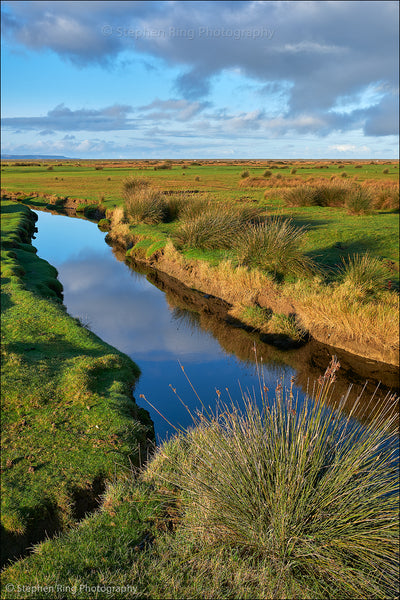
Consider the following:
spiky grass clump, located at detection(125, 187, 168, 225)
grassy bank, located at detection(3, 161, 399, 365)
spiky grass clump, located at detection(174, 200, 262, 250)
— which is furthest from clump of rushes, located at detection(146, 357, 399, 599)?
spiky grass clump, located at detection(125, 187, 168, 225)

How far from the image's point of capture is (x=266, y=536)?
4438mm

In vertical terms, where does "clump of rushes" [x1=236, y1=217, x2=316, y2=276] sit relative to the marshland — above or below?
above

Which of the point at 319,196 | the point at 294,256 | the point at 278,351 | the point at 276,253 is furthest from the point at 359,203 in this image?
the point at 278,351

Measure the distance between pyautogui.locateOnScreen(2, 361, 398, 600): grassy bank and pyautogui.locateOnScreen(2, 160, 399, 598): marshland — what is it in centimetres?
3

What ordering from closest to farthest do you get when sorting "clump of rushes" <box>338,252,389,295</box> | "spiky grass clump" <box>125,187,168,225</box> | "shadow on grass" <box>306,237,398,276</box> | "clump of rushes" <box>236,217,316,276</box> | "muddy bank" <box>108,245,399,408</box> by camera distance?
"muddy bank" <box>108,245,399,408</box>, "clump of rushes" <box>338,252,389,295</box>, "clump of rushes" <box>236,217,316,276</box>, "shadow on grass" <box>306,237,398,276</box>, "spiky grass clump" <box>125,187,168,225</box>

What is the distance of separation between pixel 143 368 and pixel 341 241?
43.9ft

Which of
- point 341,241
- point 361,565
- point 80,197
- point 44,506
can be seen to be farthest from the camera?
point 80,197

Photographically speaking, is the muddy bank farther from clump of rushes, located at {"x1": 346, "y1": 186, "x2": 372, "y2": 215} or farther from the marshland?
clump of rushes, located at {"x1": 346, "y1": 186, "x2": 372, "y2": 215}

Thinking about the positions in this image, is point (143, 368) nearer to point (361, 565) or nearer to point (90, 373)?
point (90, 373)

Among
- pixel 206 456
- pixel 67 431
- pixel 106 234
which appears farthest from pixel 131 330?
pixel 106 234

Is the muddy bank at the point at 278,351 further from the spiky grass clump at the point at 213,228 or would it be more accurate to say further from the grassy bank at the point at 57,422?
the grassy bank at the point at 57,422

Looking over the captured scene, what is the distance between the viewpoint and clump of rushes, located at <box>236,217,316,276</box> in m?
16.7

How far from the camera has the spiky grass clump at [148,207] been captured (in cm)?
2888

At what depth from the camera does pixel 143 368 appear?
12.5 m
